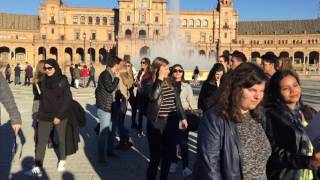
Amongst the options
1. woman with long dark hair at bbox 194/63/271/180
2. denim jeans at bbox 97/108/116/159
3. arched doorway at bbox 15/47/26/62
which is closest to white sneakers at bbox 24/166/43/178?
denim jeans at bbox 97/108/116/159

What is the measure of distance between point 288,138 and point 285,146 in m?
0.08

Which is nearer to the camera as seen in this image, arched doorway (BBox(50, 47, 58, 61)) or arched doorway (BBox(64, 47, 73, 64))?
arched doorway (BBox(50, 47, 58, 61))

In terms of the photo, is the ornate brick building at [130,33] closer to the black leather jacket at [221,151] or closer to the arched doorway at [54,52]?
the arched doorway at [54,52]

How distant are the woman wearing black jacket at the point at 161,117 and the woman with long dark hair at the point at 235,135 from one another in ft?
8.53

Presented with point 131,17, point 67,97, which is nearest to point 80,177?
point 67,97

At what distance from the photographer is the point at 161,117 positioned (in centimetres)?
596

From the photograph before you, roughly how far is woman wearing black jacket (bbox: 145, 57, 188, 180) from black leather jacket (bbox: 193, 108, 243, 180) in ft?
8.82

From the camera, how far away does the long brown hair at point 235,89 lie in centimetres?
304

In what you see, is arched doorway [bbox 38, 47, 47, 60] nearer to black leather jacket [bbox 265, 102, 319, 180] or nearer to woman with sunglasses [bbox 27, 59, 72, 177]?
woman with sunglasses [bbox 27, 59, 72, 177]

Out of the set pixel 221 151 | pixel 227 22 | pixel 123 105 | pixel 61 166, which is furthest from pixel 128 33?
pixel 221 151

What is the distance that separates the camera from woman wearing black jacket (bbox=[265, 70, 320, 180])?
3312 mm

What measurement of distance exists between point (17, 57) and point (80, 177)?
3508 inches

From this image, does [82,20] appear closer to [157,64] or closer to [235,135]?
[157,64]

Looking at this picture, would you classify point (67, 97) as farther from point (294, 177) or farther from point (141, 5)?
point (141, 5)
